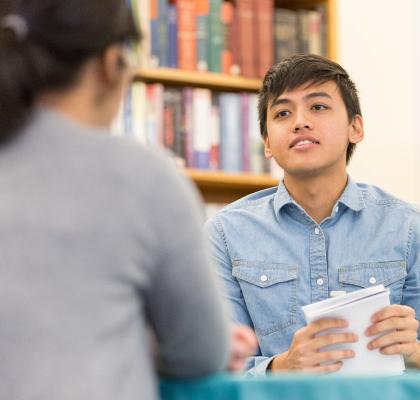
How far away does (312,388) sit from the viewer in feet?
3.34

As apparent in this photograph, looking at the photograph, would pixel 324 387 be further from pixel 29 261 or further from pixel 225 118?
pixel 225 118

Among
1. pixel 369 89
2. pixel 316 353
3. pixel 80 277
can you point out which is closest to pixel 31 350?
pixel 80 277

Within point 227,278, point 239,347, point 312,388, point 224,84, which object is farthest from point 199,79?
point 312,388

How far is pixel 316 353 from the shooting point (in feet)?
5.20

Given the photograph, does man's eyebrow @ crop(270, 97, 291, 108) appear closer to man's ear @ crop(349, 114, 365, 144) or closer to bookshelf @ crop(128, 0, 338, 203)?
man's ear @ crop(349, 114, 365, 144)

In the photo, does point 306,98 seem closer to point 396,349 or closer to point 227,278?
point 227,278

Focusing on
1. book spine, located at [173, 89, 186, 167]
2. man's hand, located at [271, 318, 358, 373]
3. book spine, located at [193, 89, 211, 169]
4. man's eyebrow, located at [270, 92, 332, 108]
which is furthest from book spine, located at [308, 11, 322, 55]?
man's hand, located at [271, 318, 358, 373]

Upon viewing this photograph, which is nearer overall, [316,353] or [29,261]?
[29,261]

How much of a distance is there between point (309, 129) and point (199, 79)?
2.96ft

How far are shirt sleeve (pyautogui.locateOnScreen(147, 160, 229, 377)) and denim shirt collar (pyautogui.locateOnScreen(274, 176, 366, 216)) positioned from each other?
1113 mm

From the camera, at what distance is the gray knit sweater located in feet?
3.02

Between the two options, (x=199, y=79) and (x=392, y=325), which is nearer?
(x=392, y=325)

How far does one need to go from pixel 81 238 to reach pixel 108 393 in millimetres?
167

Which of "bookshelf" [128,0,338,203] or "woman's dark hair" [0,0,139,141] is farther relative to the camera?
"bookshelf" [128,0,338,203]
